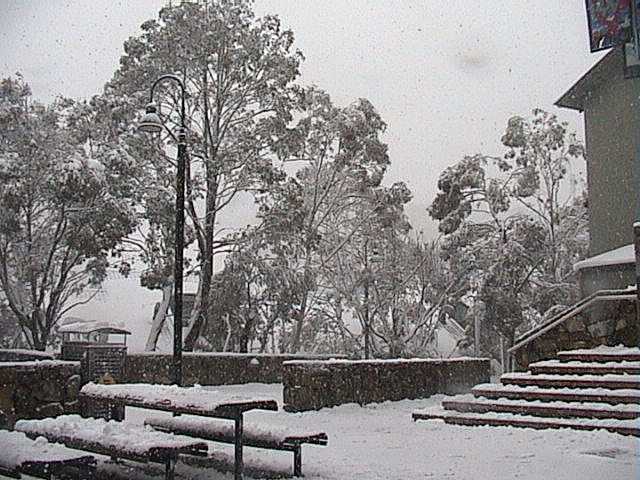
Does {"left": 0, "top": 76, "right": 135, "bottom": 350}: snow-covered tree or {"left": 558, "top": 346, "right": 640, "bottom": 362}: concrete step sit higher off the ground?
{"left": 0, "top": 76, "right": 135, "bottom": 350}: snow-covered tree

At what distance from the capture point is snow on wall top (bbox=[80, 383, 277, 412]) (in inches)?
122

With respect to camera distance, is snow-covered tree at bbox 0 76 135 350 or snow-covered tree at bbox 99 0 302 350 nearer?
snow-covered tree at bbox 0 76 135 350

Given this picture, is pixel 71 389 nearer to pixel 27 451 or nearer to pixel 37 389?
pixel 37 389

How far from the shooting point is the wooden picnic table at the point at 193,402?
10.0ft

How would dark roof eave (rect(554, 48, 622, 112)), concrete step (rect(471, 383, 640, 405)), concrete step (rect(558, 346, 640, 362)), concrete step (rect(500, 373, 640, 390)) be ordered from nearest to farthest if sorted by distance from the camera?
concrete step (rect(471, 383, 640, 405)) < concrete step (rect(500, 373, 640, 390)) < concrete step (rect(558, 346, 640, 362)) < dark roof eave (rect(554, 48, 622, 112))

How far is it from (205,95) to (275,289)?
131 inches

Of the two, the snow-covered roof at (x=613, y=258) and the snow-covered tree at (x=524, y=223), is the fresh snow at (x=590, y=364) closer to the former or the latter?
the snow-covered roof at (x=613, y=258)

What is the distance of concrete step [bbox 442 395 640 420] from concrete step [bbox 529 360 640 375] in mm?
503

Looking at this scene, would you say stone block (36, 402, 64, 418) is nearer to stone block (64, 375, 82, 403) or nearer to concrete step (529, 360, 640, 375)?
stone block (64, 375, 82, 403)

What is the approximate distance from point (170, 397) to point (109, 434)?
309 millimetres

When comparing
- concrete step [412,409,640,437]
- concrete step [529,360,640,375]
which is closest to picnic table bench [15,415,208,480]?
concrete step [412,409,640,437]

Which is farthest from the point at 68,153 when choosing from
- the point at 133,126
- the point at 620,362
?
the point at 620,362

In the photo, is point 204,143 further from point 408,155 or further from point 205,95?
point 408,155

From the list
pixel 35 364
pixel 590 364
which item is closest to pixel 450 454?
pixel 590 364
